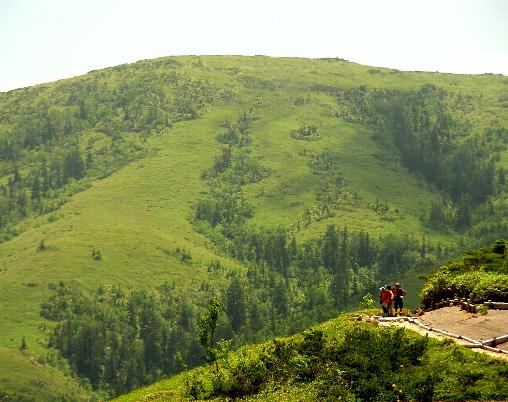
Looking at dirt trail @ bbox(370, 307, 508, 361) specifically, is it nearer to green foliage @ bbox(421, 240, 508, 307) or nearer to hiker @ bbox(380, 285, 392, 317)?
green foliage @ bbox(421, 240, 508, 307)

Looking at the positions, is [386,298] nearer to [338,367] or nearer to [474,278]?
[474,278]

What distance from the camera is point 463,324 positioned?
40.0 metres

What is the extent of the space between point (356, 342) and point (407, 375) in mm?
5645

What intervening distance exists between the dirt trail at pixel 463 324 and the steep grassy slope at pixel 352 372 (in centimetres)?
129

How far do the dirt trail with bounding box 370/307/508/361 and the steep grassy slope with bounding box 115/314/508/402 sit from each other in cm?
129

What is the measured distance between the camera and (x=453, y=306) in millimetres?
45938

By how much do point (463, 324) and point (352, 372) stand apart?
9442 millimetres

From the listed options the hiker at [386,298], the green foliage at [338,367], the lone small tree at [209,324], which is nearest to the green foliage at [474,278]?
the hiker at [386,298]

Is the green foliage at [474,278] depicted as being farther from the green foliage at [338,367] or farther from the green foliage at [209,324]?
the green foliage at [209,324]

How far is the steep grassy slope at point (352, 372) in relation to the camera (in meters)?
30.6

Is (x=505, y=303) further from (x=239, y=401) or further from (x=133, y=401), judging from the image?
(x=133, y=401)

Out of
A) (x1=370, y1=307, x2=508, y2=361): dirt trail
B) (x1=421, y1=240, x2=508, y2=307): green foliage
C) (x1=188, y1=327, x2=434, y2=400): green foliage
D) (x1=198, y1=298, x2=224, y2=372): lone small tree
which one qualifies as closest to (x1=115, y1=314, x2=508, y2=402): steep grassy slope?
(x1=188, y1=327, x2=434, y2=400): green foliage

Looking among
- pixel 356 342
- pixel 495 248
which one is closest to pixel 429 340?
pixel 356 342

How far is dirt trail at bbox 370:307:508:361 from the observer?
119 feet
